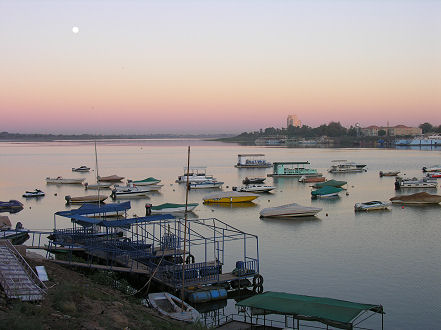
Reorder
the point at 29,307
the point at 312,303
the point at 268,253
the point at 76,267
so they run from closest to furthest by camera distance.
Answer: the point at 29,307 < the point at 312,303 < the point at 76,267 < the point at 268,253

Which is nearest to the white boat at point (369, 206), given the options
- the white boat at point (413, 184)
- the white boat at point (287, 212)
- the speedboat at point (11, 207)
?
the white boat at point (287, 212)

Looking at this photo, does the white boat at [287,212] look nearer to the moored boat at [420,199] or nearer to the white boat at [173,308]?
the moored boat at [420,199]

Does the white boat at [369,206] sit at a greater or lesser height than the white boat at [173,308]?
lesser

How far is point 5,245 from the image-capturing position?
1748 centimetres

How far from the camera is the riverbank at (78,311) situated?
11.6 meters

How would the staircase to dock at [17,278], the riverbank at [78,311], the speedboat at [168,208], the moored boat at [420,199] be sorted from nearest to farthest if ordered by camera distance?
the riverbank at [78,311] < the staircase to dock at [17,278] < the speedboat at [168,208] < the moored boat at [420,199]

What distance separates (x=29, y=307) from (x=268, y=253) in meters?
16.4

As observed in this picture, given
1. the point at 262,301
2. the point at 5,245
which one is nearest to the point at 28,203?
the point at 5,245

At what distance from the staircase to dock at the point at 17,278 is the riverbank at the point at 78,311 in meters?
0.26

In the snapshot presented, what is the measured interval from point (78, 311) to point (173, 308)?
13.0ft

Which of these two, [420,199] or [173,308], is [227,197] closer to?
[420,199]

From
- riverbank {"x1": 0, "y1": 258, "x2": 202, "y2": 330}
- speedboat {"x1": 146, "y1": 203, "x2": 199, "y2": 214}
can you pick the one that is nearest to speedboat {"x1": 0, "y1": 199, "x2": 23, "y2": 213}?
speedboat {"x1": 146, "y1": 203, "x2": 199, "y2": 214}

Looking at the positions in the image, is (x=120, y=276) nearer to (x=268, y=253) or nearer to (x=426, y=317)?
(x=268, y=253)

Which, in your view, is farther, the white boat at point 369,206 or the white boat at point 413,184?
the white boat at point 413,184
